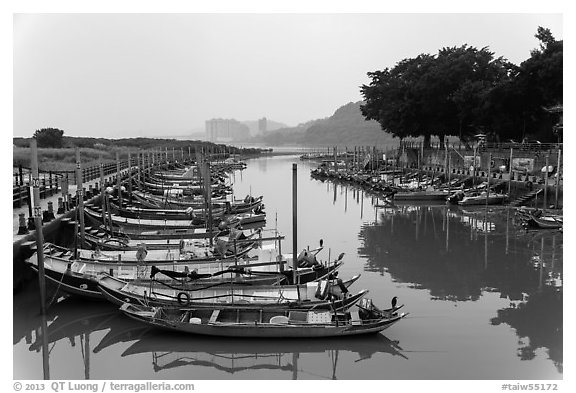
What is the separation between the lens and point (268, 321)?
48.4 ft

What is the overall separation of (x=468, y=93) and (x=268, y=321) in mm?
47145

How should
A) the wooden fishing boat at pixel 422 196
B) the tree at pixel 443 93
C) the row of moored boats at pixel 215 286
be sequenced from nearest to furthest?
1. the row of moored boats at pixel 215 286
2. the wooden fishing boat at pixel 422 196
3. the tree at pixel 443 93

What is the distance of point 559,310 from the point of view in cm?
1772

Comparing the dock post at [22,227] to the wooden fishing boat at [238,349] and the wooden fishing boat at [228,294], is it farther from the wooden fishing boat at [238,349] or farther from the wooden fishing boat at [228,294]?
the wooden fishing boat at [238,349]

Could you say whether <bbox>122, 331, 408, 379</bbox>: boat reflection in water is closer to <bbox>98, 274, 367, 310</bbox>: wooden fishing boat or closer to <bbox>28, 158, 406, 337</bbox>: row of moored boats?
<bbox>28, 158, 406, 337</bbox>: row of moored boats

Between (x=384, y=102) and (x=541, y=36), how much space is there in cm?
2251

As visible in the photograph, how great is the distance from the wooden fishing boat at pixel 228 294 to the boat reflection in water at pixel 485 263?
5.09 metres

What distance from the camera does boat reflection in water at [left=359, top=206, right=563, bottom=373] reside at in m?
16.8

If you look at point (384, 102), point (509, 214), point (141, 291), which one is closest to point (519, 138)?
point (384, 102)

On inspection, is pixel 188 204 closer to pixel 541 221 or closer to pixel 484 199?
pixel 541 221

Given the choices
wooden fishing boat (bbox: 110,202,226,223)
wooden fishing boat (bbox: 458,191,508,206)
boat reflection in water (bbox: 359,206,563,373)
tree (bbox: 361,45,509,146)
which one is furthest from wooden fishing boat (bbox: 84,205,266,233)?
tree (bbox: 361,45,509,146)

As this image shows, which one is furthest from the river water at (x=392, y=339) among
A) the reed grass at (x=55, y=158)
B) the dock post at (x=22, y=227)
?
the reed grass at (x=55, y=158)

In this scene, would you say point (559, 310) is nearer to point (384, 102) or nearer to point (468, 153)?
point (468, 153)

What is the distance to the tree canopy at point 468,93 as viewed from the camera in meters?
47.6
